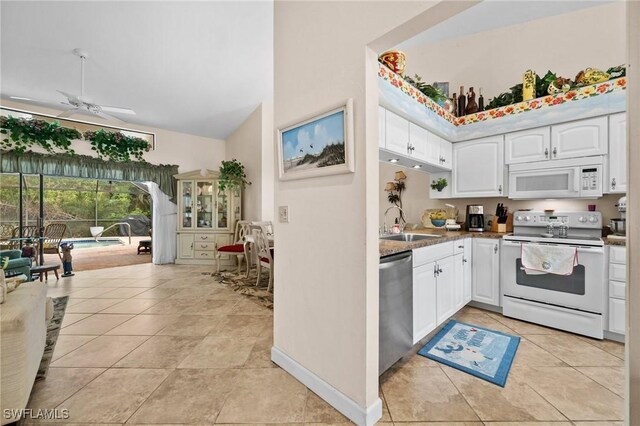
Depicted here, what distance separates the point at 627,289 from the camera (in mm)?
665

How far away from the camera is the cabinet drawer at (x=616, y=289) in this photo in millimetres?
2172

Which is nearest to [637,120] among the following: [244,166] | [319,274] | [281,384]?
[319,274]

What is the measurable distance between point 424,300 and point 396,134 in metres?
1.37

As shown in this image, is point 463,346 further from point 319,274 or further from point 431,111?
point 431,111

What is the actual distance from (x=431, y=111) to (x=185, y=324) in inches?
128

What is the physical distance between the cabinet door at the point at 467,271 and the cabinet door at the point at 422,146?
96cm

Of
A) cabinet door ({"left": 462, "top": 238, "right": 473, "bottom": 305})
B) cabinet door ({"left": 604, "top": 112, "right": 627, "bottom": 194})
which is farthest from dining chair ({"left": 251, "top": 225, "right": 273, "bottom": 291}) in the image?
cabinet door ({"left": 604, "top": 112, "right": 627, "bottom": 194})

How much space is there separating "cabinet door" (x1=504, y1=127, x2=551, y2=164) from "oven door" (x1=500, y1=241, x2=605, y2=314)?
0.95 metres

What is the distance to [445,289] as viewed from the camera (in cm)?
239

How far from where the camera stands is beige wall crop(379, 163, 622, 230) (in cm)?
266

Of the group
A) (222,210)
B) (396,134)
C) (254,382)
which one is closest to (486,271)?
(396,134)

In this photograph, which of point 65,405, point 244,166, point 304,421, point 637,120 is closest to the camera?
point 637,120

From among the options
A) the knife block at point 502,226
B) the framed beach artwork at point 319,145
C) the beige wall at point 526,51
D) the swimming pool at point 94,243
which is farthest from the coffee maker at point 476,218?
the swimming pool at point 94,243

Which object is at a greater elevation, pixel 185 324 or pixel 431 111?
pixel 431 111
